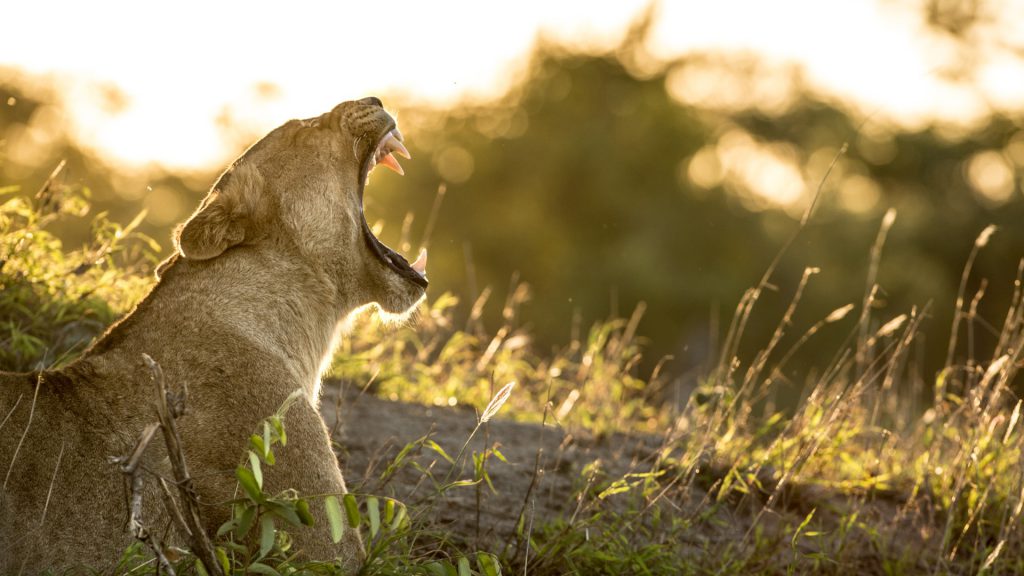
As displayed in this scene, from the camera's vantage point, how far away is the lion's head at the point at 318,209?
14.1 ft

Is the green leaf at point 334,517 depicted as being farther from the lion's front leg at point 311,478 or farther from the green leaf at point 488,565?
the lion's front leg at point 311,478

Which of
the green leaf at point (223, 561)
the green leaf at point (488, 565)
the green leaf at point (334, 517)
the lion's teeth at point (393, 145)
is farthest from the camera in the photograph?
the lion's teeth at point (393, 145)

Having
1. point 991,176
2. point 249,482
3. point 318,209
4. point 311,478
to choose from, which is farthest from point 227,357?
point 991,176

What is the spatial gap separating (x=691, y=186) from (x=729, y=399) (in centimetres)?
2587

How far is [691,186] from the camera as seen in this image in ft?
103

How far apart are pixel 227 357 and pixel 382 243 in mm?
861

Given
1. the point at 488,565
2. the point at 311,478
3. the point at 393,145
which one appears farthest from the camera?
the point at 393,145

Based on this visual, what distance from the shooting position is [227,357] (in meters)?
3.99

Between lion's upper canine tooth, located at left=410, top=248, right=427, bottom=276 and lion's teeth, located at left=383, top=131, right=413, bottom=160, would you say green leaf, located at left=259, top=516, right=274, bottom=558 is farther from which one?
Answer: lion's teeth, located at left=383, top=131, right=413, bottom=160

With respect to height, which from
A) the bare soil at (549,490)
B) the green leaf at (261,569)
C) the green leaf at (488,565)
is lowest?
the bare soil at (549,490)

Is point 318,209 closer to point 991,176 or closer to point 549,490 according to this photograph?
point 549,490

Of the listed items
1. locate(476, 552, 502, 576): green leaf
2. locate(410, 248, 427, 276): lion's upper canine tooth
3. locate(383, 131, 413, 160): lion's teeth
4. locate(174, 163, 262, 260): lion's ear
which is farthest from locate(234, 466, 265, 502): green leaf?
locate(383, 131, 413, 160): lion's teeth

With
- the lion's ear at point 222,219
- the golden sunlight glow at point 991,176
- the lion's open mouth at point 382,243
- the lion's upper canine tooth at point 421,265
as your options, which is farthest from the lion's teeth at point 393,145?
the golden sunlight glow at point 991,176

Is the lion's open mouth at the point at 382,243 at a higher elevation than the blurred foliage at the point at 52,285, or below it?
higher
